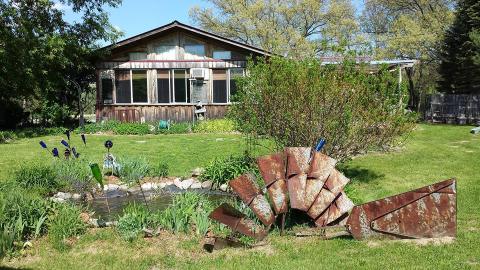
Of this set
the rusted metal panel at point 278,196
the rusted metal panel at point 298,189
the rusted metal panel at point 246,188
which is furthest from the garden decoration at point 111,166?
the rusted metal panel at point 298,189

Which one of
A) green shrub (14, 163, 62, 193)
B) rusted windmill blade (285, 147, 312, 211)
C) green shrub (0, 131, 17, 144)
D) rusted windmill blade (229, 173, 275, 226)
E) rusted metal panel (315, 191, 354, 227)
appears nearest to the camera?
rusted windmill blade (229, 173, 275, 226)

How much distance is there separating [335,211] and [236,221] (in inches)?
49.4

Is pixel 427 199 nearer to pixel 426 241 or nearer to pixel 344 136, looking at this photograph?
pixel 426 241

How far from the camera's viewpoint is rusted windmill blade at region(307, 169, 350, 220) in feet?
18.6

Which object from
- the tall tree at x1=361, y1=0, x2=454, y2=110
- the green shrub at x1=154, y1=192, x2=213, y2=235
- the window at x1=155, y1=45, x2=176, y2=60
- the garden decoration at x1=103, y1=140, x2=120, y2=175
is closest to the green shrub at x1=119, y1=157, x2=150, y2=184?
the garden decoration at x1=103, y1=140, x2=120, y2=175

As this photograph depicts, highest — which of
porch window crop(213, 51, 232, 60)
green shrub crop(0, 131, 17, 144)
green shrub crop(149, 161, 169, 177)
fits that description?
porch window crop(213, 51, 232, 60)

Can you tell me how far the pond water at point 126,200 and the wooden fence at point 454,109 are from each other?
18104mm

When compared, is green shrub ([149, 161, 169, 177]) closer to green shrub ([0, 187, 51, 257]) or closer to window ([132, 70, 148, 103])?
green shrub ([0, 187, 51, 257])

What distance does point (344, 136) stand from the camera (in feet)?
24.7

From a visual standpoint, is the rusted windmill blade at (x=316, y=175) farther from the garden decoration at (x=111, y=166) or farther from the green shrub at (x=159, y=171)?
the garden decoration at (x=111, y=166)

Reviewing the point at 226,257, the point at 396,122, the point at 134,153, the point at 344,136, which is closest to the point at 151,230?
the point at 226,257

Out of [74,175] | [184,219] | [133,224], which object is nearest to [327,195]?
[184,219]

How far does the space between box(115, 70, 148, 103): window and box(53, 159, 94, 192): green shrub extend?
1409 centimetres

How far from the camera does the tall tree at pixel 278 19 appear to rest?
1491 inches
